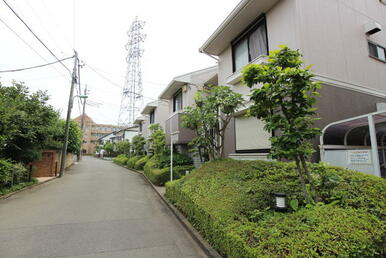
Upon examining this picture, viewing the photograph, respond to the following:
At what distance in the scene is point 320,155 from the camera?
504cm

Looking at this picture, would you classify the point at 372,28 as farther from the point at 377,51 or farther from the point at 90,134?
the point at 90,134

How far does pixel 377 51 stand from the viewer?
7.41 meters

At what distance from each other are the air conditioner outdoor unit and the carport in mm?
3946

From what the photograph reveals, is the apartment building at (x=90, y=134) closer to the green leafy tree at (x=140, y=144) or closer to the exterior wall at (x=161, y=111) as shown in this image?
the green leafy tree at (x=140, y=144)

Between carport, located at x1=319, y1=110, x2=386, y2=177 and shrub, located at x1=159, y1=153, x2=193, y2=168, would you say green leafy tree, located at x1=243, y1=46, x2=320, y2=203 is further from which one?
shrub, located at x1=159, y1=153, x2=193, y2=168

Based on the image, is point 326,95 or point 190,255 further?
point 326,95

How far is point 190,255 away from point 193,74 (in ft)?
35.4

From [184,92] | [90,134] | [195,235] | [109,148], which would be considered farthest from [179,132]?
[90,134]

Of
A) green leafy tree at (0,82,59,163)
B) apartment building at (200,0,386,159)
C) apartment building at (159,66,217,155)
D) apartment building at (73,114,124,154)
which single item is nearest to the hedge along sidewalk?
apartment building at (200,0,386,159)

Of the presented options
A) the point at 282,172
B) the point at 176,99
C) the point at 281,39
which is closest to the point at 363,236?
the point at 282,172

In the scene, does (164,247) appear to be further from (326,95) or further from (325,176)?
(326,95)

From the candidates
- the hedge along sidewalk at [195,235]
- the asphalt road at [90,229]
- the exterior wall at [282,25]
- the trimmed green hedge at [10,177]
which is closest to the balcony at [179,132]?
the asphalt road at [90,229]

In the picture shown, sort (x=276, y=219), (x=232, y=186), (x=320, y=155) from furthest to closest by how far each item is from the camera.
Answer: (x=320, y=155), (x=232, y=186), (x=276, y=219)

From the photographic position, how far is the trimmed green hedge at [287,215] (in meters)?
2.15
